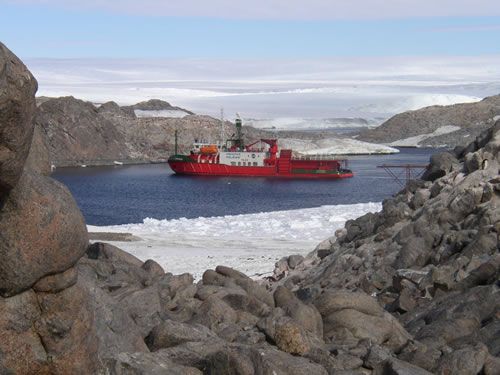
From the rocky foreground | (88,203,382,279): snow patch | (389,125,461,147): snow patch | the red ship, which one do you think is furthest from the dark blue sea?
(389,125,461,147): snow patch

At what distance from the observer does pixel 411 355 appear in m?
7.95

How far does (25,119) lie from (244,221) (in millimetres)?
25876

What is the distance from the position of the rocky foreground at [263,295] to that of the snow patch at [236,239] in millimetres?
3383

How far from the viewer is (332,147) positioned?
4240 inches

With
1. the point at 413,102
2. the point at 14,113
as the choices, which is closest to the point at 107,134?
the point at 413,102

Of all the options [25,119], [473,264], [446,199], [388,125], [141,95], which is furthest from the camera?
[141,95]

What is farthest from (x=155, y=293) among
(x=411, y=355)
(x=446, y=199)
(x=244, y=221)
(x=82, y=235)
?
(x=244, y=221)

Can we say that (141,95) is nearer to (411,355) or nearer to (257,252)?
(257,252)

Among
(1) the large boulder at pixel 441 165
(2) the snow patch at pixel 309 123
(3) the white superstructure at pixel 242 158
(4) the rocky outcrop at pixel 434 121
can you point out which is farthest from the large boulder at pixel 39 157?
(2) the snow patch at pixel 309 123

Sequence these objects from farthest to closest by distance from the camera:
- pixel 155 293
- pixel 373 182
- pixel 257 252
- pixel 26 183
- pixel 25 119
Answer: pixel 373 182, pixel 257 252, pixel 155 293, pixel 26 183, pixel 25 119

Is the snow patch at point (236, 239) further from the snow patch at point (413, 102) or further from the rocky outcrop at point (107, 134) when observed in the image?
the snow patch at point (413, 102)

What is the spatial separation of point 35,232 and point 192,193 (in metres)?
52.7

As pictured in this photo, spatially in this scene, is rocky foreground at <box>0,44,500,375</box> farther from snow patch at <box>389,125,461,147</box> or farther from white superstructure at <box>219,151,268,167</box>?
snow patch at <box>389,125,461,147</box>

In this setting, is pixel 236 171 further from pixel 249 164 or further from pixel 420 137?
pixel 420 137
